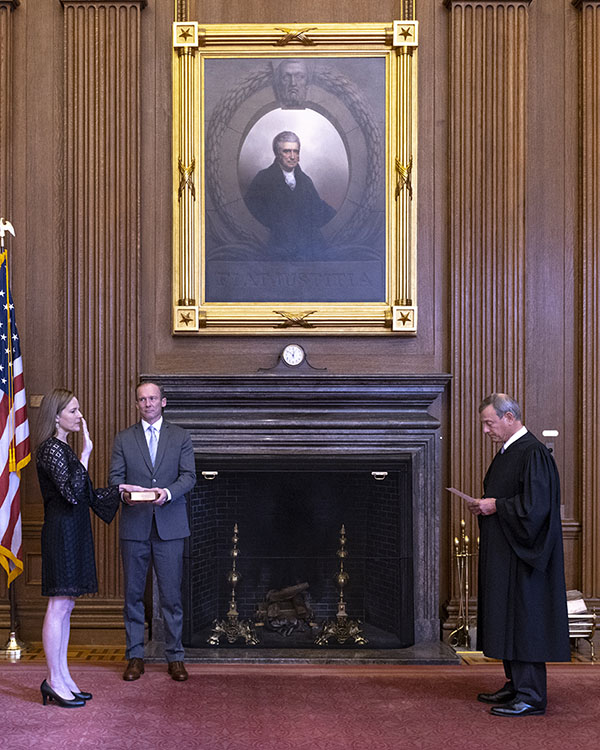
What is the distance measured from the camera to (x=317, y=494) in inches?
282

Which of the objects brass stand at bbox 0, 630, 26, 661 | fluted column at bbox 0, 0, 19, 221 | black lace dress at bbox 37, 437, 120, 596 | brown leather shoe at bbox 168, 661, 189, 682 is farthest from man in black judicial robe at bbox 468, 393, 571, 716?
fluted column at bbox 0, 0, 19, 221

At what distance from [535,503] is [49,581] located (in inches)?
109

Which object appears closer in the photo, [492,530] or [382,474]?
[492,530]

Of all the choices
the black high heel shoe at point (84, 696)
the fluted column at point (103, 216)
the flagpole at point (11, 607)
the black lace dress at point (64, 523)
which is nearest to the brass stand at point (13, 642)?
the flagpole at point (11, 607)

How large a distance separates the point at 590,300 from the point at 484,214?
1.05m

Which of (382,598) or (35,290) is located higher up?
(35,290)

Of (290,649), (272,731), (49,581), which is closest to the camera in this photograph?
(272,731)

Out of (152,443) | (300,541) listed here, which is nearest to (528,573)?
(300,541)

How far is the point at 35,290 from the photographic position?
7195mm

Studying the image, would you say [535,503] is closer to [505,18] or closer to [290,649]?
[290,649]

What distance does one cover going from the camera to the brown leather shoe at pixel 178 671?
19.5 feet

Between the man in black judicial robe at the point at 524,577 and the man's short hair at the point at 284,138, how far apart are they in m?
2.97

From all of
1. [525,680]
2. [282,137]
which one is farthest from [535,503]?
[282,137]

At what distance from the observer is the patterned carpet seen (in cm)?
480
